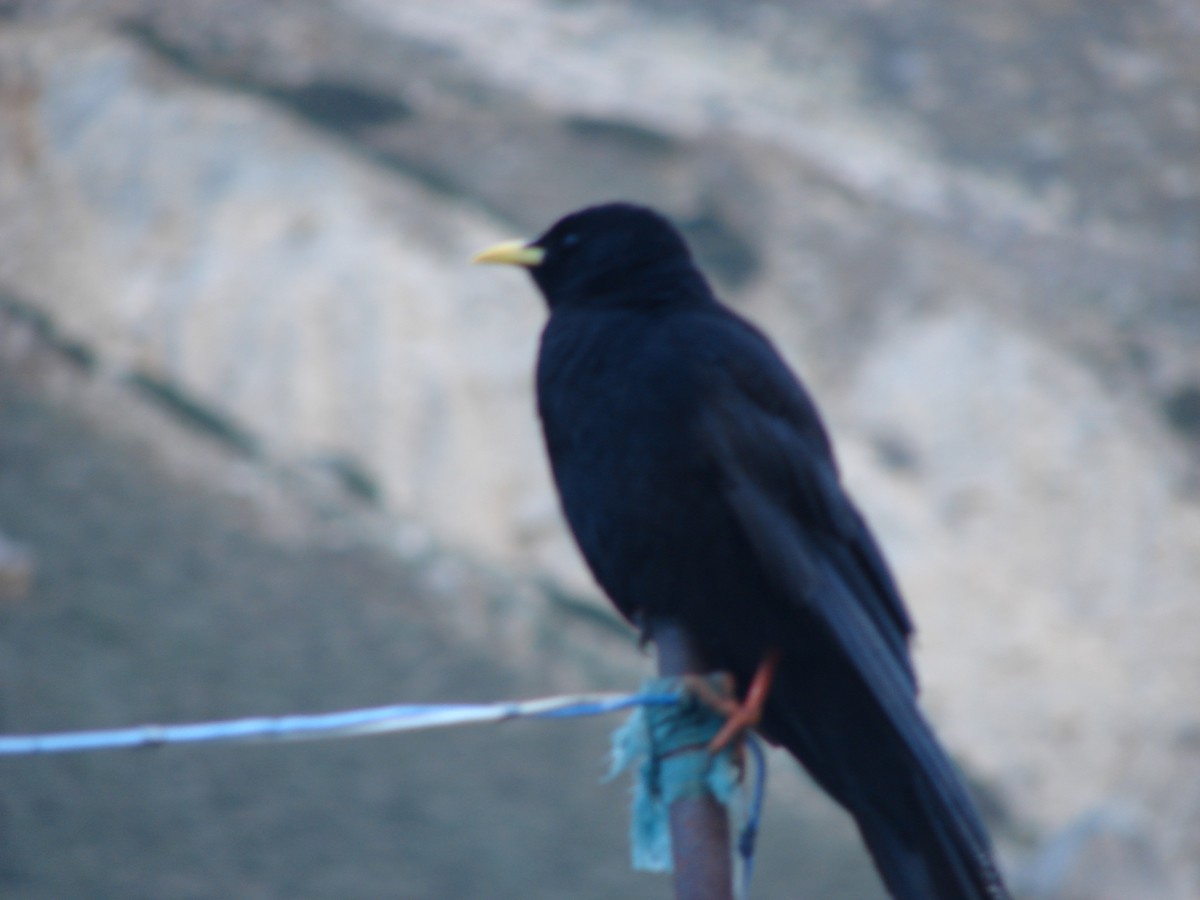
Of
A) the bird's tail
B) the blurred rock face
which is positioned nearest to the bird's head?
the bird's tail

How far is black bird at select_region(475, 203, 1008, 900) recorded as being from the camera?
1.88m

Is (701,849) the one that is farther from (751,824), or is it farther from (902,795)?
(902,795)

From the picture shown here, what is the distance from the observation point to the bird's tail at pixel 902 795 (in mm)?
1693

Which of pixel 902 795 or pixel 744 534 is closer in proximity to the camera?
pixel 902 795

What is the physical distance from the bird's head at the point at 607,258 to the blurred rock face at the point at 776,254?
15.2 feet

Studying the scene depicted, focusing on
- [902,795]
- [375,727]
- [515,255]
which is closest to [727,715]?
[902,795]

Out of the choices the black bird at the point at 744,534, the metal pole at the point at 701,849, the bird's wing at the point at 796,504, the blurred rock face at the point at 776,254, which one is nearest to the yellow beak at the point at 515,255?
the black bird at the point at 744,534

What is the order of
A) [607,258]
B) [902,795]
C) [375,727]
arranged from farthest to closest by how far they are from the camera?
[607,258] < [902,795] < [375,727]

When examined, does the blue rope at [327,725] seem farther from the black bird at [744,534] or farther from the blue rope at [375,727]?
the black bird at [744,534]

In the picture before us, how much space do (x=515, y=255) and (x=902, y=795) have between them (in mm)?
1518

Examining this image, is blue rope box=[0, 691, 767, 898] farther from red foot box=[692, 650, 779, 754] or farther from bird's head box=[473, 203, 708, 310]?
bird's head box=[473, 203, 708, 310]

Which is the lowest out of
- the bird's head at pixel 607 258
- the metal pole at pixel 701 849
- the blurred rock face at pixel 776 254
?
the metal pole at pixel 701 849

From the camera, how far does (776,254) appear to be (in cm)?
829

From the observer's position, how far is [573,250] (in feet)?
9.25
